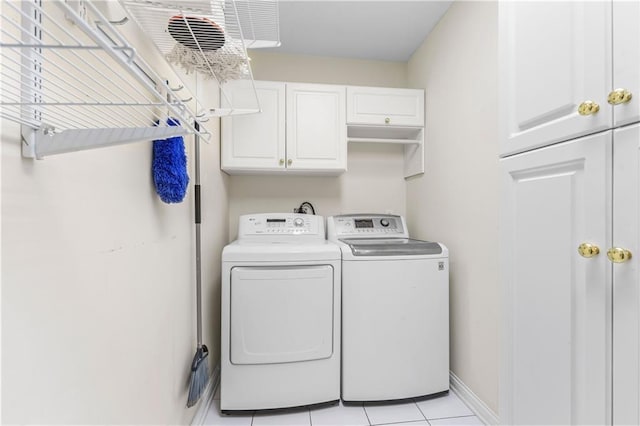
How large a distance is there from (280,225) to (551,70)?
176 cm

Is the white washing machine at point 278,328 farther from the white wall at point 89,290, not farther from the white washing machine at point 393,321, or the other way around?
the white wall at point 89,290

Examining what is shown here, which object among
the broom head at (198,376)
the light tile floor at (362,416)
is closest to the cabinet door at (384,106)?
the broom head at (198,376)

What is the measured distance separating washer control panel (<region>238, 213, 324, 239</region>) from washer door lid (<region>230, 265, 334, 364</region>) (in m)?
0.49

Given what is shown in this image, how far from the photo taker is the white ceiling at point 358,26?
1.99 metres

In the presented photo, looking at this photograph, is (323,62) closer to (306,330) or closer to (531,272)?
(306,330)

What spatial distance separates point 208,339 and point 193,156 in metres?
1.14

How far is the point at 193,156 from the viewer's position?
5.10ft

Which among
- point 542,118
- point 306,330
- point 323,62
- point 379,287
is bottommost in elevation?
point 306,330

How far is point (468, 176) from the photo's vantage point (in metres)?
1.83

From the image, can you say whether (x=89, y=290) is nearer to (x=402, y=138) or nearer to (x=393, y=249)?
(x=393, y=249)

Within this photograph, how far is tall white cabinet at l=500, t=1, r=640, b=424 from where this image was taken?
24.7 inches

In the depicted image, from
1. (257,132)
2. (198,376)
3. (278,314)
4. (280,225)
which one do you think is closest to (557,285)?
(278,314)

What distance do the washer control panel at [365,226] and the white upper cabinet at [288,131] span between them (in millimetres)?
399

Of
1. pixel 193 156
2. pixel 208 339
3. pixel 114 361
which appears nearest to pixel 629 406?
pixel 114 361
